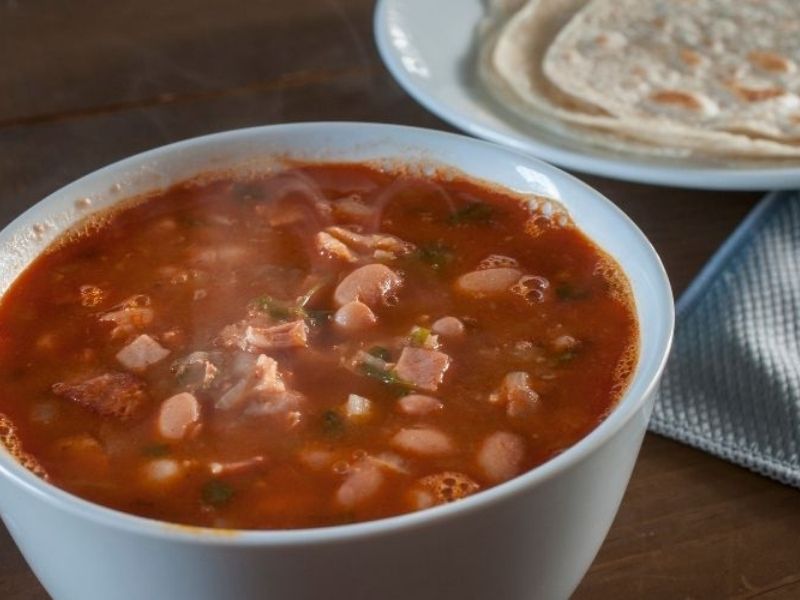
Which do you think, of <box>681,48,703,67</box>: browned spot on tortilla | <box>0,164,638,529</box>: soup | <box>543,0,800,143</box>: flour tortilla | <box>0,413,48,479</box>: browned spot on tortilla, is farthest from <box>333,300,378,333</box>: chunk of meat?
<box>681,48,703,67</box>: browned spot on tortilla

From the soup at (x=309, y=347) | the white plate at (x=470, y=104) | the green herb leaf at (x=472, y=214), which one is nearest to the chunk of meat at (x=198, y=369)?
the soup at (x=309, y=347)

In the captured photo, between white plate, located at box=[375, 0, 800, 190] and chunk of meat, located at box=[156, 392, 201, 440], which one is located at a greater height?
chunk of meat, located at box=[156, 392, 201, 440]

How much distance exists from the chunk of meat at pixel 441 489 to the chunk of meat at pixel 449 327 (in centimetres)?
21

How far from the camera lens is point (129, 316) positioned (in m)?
1.32

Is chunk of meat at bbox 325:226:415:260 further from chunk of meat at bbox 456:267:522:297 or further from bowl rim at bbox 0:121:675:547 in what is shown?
bowl rim at bbox 0:121:675:547

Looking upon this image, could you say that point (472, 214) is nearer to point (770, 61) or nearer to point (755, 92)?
point (755, 92)

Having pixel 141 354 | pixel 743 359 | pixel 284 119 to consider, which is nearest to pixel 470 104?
pixel 284 119

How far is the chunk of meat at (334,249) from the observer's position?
142 cm

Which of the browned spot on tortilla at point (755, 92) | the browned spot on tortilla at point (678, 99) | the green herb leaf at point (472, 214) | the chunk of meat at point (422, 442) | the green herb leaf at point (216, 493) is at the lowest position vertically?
the browned spot on tortilla at point (678, 99)

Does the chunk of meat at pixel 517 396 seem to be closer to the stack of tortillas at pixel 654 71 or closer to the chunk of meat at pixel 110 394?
the chunk of meat at pixel 110 394

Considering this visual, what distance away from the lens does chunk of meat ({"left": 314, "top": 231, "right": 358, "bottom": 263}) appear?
1.42 metres

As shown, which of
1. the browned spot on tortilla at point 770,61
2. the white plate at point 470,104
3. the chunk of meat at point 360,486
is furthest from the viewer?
the browned spot on tortilla at point 770,61

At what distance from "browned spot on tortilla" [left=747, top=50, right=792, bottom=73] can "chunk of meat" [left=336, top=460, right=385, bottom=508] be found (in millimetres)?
1541

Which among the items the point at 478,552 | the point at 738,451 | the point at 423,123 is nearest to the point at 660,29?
the point at 423,123
